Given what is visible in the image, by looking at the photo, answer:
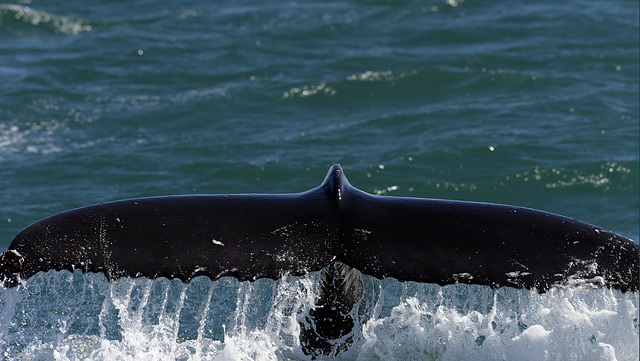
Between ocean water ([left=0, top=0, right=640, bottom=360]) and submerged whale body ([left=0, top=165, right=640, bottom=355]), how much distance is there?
23 centimetres

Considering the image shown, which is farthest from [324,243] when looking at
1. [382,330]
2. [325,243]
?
[382,330]

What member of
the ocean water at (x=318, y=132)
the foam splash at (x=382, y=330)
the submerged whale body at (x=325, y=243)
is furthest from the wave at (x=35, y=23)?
the submerged whale body at (x=325, y=243)

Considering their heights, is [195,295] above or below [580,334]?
below

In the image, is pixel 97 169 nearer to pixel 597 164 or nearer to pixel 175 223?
pixel 597 164

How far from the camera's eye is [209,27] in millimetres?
18188

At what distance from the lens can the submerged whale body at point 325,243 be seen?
456cm

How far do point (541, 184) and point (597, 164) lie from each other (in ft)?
3.35

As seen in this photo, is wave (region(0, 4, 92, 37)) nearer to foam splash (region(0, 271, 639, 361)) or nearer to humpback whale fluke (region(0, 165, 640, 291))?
foam splash (region(0, 271, 639, 361))

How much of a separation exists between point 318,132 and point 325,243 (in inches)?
316

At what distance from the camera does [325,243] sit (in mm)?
4734

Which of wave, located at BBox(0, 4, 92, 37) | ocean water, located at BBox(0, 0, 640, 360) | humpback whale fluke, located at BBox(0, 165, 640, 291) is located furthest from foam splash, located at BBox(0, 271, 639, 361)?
wave, located at BBox(0, 4, 92, 37)

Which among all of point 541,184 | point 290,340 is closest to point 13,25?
point 541,184

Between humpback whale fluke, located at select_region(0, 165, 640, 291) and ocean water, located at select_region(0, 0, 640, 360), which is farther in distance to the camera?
ocean water, located at select_region(0, 0, 640, 360)

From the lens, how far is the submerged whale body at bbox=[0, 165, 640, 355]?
15.0 ft
